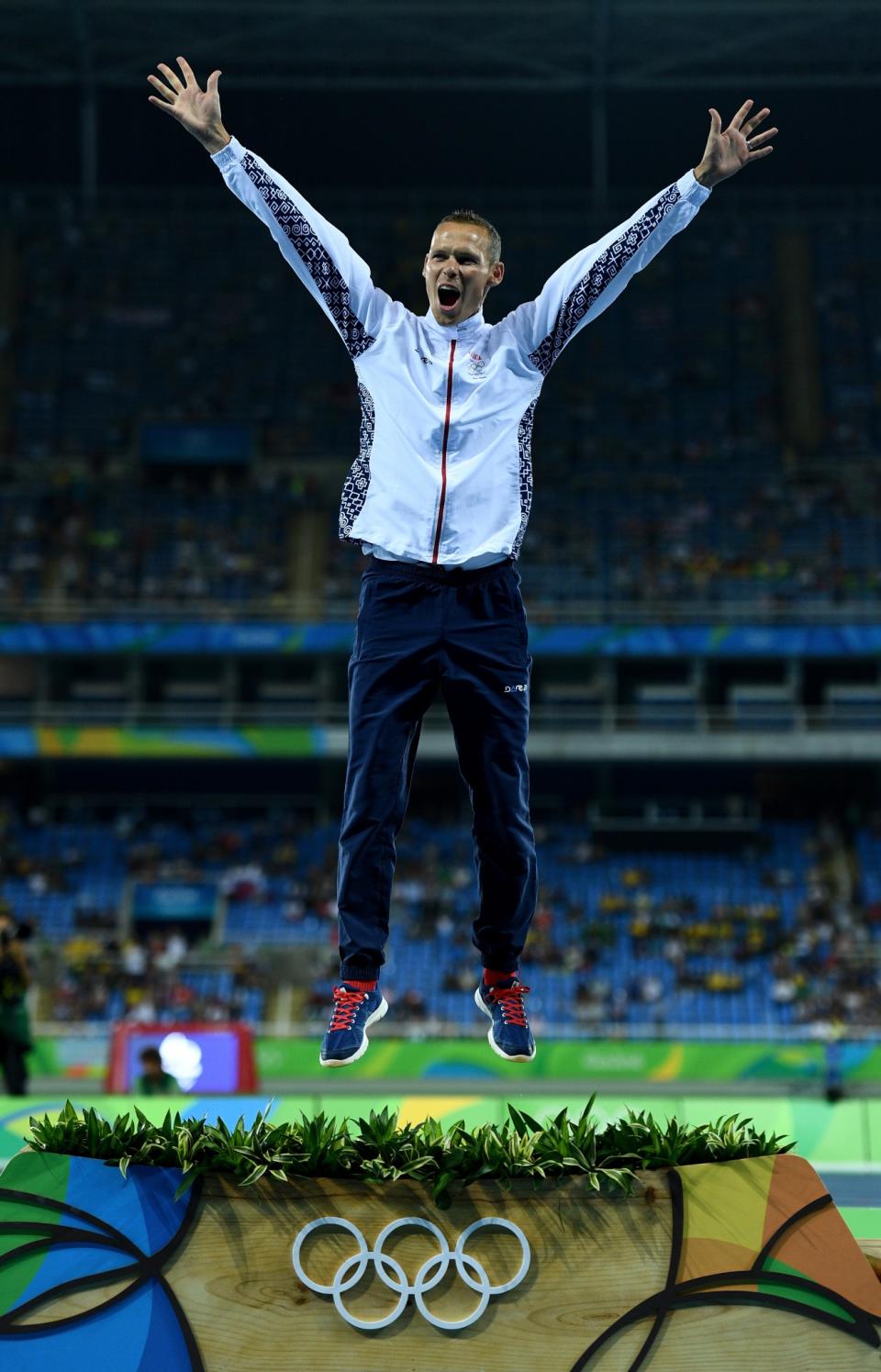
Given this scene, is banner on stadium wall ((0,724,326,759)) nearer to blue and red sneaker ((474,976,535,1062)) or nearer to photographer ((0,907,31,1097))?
photographer ((0,907,31,1097))

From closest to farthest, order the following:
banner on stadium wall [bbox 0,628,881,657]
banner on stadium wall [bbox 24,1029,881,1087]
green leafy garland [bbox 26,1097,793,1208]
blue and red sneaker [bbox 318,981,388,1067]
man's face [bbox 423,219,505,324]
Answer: green leafy garland [bbox 26,1097,793,1208] < blue and red sneaker [bbox 318,981,388,1067] < man's face [bbox 423,219,505,324] < banner on stadium wall [bbox 24,1029,881,1087] < banner on stadium wall [bbox 0,628,881,657]

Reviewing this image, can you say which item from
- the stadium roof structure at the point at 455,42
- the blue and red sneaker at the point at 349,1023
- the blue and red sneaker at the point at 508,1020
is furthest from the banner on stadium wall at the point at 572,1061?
the stadium roof structure at the point at 455,42

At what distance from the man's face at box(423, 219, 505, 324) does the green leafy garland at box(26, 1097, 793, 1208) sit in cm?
285

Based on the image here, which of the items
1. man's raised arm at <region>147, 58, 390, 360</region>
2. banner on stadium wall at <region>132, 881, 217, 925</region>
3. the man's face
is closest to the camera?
the man's face

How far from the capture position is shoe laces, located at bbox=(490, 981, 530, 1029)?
567cm

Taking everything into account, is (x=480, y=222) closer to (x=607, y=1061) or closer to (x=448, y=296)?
(x=448, y=296)

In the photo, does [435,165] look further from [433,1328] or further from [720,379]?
[433,1328]

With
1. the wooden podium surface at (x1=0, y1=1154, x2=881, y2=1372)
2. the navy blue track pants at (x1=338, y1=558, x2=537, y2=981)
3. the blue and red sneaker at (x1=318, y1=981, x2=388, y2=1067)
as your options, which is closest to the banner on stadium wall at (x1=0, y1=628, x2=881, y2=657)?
the navy blue track pants at (x1=338, y1=558, x2=537, y2=981)

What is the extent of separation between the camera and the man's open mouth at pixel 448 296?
5.62m

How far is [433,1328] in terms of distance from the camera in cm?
448

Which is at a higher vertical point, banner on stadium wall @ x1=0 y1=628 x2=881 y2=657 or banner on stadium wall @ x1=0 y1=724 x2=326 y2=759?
banner on stadium wall @ x1=0 y1=628 x2=881 y2=657

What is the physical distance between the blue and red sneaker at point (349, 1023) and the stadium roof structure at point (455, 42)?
36040 mm

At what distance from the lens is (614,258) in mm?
5781

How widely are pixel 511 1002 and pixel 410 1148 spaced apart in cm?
114
